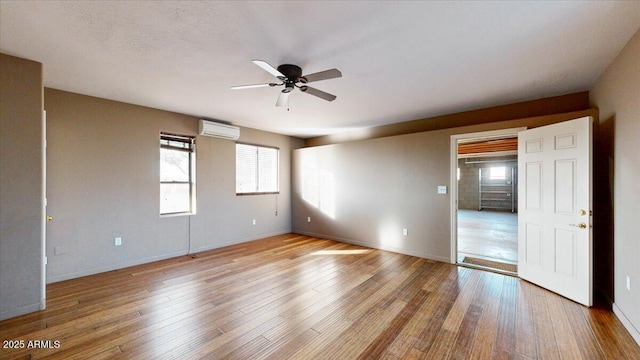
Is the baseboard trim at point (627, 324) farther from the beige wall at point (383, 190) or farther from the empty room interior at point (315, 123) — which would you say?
the beige wall at point (383, 190)

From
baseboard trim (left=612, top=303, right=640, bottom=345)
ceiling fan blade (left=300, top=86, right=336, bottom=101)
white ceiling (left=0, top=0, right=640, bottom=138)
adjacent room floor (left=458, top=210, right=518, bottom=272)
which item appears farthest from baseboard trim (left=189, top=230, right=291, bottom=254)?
baseboard trim (left=612, top=303, right=640, bottom=345)

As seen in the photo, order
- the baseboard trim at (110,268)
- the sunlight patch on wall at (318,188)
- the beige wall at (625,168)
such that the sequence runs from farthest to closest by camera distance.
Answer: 1. the sunlight patch on wall at (318,188)
2. the baseboard trim at (110,268)
3. the beige wall at (625,168)

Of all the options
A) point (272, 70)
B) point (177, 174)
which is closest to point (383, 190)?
point (272, 70)

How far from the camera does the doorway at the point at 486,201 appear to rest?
4168mm

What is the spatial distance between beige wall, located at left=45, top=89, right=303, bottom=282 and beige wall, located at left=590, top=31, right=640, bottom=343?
18.7 ft

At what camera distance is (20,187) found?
254 cm

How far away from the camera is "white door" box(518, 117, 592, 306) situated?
2723mm

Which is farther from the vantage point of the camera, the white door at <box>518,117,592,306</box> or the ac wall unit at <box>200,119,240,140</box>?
the ac wall unit at <box>200,119,240,140</box>

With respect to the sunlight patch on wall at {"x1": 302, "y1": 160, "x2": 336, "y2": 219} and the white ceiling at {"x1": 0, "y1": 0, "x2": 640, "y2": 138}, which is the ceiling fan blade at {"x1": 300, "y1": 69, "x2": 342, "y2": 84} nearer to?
the white ceiling at {"x1": 0, "y1": 0, "x2": 640, "y2": 138}

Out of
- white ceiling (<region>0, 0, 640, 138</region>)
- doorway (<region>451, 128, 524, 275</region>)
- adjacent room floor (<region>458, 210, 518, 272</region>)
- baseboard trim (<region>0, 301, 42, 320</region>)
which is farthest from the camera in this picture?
adjacent room floor (<region>458, 210, 518, 272</region>)

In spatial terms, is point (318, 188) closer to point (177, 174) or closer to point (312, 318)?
point (177, 174)

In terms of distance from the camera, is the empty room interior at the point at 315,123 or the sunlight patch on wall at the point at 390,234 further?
the sunlight patch on wall at the point at 390,234

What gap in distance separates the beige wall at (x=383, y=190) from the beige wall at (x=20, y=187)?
4.62 meters

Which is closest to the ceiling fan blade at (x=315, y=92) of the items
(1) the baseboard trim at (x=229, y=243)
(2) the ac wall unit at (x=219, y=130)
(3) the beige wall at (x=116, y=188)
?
(2) the ac wall unit at (x=219, y=130)
